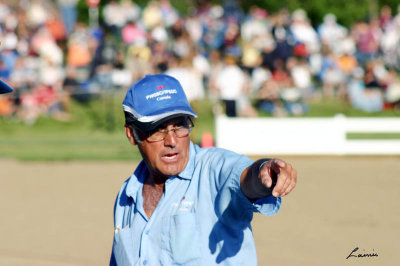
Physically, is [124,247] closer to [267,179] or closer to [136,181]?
[136,181]

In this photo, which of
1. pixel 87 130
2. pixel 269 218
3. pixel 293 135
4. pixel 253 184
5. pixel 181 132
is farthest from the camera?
Answer: pixel 87 130

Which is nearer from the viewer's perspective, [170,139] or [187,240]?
[187,240]

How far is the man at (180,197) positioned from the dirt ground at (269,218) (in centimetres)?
373

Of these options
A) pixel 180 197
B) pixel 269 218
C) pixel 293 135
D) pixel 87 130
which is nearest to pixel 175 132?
pixel 180 197

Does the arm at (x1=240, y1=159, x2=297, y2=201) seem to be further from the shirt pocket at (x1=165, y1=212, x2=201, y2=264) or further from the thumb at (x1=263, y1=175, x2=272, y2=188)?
the shirt pocket at (x1=165, y1=212, x2=201, y2=264)

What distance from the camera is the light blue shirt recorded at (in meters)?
2.64

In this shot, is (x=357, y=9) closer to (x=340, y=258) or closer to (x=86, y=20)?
(x=86, y=20)

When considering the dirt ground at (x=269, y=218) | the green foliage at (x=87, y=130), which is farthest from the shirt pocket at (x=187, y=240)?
the green foliage at (x=87, y=130)

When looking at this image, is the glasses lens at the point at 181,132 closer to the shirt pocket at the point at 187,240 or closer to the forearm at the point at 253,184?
the shirt pocket at the point at 187,240

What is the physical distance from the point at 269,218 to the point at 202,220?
585cm

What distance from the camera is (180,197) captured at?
2.83 meters

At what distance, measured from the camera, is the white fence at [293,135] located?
13156 mm

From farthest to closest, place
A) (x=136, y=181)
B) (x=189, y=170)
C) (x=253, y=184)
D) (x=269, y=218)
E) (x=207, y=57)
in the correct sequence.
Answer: (x=207, y=57) → (x=269, y=218) → (x=136, y=181) → (x=189, y=170) → (x=253, y=184)

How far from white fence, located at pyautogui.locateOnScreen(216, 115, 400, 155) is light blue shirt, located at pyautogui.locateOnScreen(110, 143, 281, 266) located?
10.3m
